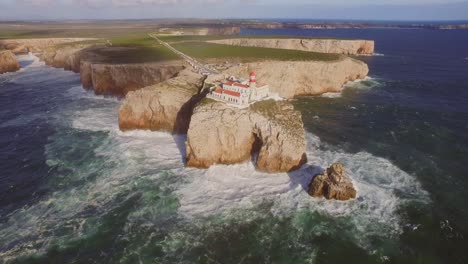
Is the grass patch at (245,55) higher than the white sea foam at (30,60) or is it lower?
higher

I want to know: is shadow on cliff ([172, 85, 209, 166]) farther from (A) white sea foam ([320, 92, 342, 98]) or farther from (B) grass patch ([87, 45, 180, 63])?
(A) white sea foam ([320, 92, 342, 98])

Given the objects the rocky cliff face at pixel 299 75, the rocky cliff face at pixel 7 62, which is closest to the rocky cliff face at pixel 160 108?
the rocky cliff face at pixel 299 75

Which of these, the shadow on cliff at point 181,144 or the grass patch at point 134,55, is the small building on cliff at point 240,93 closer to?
the shadow on cliff at point 181,144

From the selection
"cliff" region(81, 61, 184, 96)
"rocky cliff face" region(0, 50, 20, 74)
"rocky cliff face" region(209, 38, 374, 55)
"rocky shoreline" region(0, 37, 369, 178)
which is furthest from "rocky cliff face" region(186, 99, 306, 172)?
"rocky cliff face" region(0, 50, 20, 74)

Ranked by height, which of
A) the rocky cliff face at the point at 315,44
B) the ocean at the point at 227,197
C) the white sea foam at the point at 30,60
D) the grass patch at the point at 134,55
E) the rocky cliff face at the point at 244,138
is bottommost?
the ocean at the point at 227,197

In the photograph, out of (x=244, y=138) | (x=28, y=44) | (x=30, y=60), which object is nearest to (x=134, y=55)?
(x=244, y=138)

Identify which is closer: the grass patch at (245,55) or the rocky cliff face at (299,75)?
the rocky cliff face at (299,75)

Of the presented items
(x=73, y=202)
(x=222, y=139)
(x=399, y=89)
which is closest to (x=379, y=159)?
(x=222, y=139)
